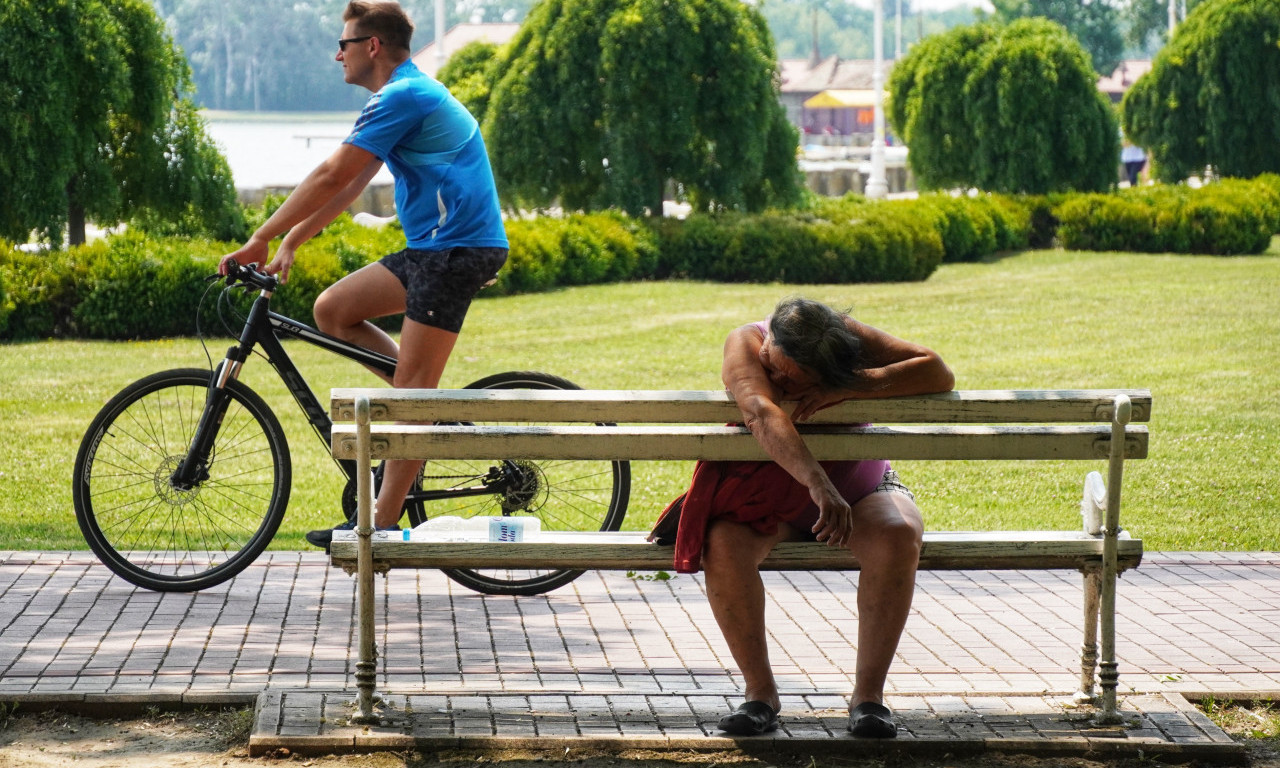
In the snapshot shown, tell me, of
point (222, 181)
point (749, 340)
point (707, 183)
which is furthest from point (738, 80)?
point (749, 340)

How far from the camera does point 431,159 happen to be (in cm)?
489

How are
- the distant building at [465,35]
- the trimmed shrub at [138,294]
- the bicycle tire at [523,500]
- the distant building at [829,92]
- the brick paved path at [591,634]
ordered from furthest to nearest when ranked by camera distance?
the distant building at [829,92]
the distant building at [465,35]
the trimmed shrub at [138,294]
the bicycle tire at [523,500]
the brick paved path at [591,634]

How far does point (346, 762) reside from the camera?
376 centimetres

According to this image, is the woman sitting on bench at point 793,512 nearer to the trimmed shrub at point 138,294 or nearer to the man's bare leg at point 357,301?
the man's bare leg at point 357,301

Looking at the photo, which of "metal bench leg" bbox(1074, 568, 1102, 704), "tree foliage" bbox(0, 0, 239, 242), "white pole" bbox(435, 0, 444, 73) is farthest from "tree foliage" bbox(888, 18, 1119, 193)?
"metal bench leg" bbox(1074, 568, 1102, 704)

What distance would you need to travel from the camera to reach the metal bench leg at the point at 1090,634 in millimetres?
4082

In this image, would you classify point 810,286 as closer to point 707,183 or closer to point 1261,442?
point 707,183

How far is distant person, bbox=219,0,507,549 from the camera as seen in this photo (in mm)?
4867

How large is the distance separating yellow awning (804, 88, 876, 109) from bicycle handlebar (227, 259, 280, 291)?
324 feet

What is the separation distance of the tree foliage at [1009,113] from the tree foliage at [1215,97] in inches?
98.7

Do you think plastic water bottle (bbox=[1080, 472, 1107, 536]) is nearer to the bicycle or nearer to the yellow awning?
the bicycle

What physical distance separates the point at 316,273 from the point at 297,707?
10287 mm

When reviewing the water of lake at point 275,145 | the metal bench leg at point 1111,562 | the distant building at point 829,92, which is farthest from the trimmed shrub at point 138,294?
the distant building at point 829,92

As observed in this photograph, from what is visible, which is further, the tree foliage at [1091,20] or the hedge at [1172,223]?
the tree foliage at [1091,20]
